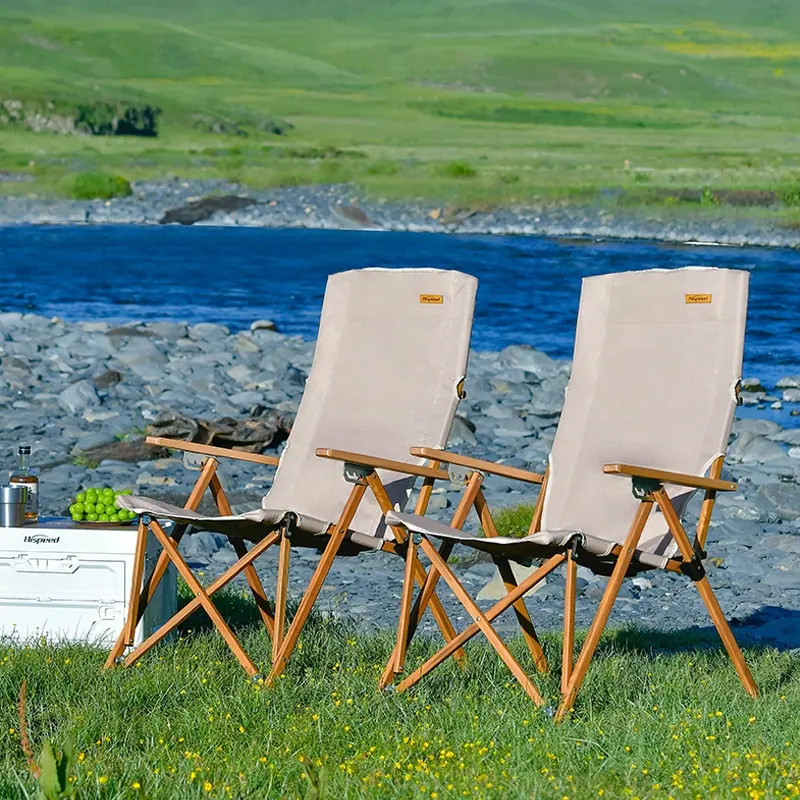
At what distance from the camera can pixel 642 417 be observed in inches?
166

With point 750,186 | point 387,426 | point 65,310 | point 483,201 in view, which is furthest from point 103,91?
point 387,426

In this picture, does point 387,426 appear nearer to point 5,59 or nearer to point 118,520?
point 118,520

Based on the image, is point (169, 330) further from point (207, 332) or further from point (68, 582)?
point (68, 582)

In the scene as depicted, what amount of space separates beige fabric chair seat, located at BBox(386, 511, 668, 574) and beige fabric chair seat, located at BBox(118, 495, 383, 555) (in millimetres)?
269

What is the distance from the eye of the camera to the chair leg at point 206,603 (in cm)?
378

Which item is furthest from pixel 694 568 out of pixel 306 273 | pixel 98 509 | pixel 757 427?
pixel 306 273

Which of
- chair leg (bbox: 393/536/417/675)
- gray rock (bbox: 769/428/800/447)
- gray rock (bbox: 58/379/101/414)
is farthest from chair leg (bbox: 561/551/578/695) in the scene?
gray rock (bbox: 58/379/101/414)

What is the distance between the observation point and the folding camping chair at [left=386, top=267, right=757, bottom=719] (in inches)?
153

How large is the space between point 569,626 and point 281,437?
489 centimetres

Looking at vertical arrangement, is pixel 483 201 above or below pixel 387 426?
below

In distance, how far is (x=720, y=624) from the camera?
3705mm

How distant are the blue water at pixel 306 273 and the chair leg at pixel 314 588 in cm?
941

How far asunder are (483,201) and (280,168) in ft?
19.4

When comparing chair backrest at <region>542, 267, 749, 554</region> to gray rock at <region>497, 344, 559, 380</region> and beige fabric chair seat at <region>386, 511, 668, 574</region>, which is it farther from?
gray rock at <region>497, 344, 559, 380</region>
